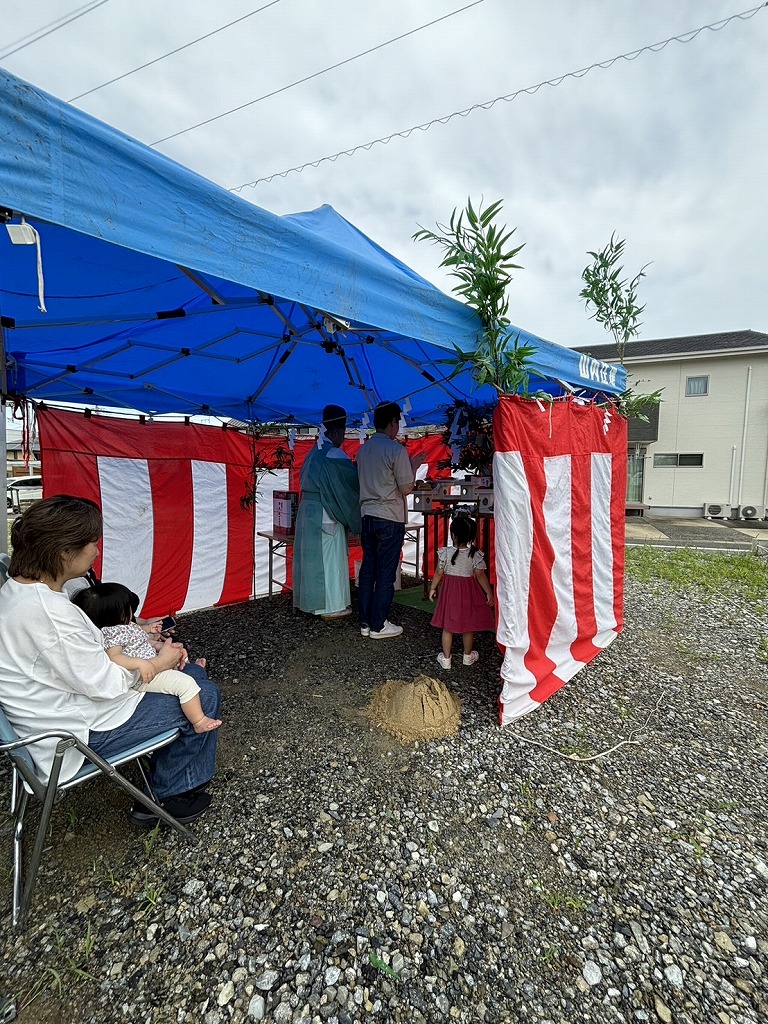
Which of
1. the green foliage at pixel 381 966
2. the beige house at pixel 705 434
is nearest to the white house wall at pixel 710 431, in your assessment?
the beige house at pixel 705 434

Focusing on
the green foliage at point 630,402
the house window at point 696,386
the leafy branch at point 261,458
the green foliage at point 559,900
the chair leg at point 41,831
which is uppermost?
the house window at point 696,386

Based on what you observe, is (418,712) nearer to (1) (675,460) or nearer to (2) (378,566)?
(2) (378,566)

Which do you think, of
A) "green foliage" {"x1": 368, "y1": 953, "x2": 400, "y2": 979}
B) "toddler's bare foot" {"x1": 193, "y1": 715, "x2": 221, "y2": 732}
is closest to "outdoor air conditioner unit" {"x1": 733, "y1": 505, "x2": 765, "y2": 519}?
"green foliage" {"x1": 368, "y1": 953, "x2": 400, "y2": 979}

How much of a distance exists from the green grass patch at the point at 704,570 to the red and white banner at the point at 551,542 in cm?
322

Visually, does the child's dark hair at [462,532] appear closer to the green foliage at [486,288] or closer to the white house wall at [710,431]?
the green foliage at [486,288]

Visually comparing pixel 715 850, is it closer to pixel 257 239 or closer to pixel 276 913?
pixel 276 913

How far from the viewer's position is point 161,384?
411 cm

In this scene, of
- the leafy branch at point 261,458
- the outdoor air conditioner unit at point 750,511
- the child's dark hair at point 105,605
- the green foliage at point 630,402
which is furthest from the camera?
the outdoor air conditioner unit at point 750,511

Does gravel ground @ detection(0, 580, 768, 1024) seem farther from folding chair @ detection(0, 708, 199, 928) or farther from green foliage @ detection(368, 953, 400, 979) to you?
folding chair @ detection(0, 708, 199, 928)

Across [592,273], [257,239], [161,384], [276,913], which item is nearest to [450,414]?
[592,273]

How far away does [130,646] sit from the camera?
1.77 m

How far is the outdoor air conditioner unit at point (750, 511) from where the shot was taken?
1384 cm

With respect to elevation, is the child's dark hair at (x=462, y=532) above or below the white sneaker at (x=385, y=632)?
above

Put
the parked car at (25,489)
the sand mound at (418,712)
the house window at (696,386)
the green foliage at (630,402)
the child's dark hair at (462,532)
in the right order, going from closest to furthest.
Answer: the sand mound at (418,712) < the child's dark hair at (462,532) < the green foliage at (630,402) < the parked car at (25,489) < the house window at (696,386)
